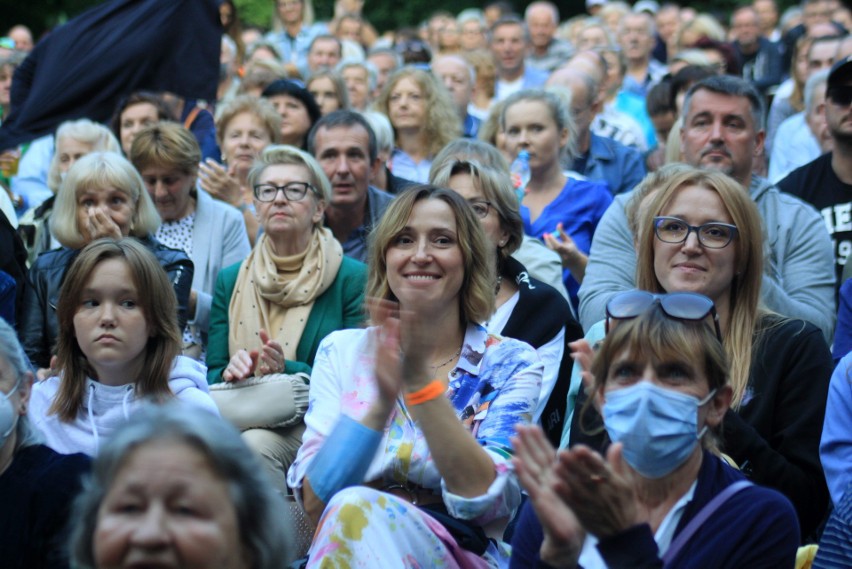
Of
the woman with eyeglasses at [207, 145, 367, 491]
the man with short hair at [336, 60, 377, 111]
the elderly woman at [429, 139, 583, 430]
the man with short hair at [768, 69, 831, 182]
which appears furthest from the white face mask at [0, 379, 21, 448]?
the man with short hair at [336, 60, 377, 111]

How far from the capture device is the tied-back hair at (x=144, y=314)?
17.0 ft

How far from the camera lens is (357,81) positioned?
12078mm

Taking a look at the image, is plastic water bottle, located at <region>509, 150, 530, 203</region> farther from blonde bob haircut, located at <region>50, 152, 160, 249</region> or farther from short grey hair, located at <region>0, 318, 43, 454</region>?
short grey hair, located at <region>0, 318, 43, 454</region>

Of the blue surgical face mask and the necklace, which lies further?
the necklace

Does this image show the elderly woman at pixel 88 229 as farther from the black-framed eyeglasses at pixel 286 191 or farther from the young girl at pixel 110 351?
the young girl at pixel 110 351

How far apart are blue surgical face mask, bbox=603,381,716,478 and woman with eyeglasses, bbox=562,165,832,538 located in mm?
710

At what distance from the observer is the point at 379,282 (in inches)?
201

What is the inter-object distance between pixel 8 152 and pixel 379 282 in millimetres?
5414

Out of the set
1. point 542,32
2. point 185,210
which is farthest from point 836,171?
point 542,32

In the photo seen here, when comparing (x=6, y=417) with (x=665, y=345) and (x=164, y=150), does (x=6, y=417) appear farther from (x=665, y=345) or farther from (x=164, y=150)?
(x=164, y=150)

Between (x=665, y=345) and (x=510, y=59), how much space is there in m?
10.4

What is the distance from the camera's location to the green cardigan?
6383 millimetres

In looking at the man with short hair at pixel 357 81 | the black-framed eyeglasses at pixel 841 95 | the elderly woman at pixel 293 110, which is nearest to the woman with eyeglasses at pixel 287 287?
the elderly woman at pixel 293 110

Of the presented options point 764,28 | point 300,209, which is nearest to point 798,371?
point 300,209
